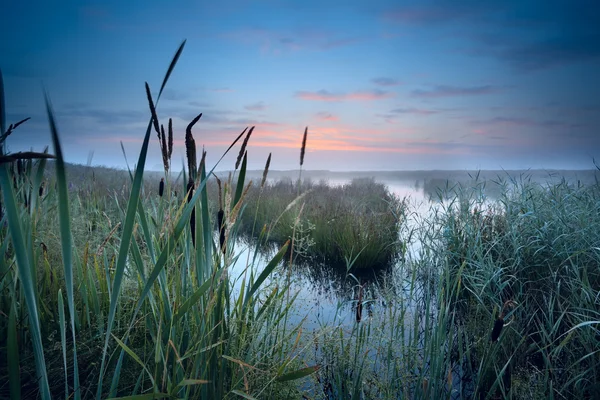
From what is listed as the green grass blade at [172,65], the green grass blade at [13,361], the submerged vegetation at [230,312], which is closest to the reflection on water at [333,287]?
the submerged vegetation at [230,312]

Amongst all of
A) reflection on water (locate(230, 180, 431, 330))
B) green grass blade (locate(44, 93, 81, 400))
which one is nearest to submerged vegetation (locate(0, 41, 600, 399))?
green grass blade (locate(44, 93, 81, 400))

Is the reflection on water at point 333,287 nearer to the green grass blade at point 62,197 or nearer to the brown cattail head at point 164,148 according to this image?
the brown cattail head at point 164,148

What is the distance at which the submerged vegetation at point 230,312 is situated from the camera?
1028 millimetres

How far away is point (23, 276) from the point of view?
2.23ft

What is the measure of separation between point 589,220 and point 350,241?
3260mm

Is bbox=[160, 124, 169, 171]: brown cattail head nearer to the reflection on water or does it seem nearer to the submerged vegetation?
the submerged vegetation

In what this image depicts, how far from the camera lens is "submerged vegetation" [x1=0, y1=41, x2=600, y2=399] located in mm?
1028

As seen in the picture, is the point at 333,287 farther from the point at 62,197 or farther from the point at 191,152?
the point at 62,197

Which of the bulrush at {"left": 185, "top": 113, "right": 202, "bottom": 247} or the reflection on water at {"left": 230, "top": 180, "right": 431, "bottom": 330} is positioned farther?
the reflection on water at {"left": 230, "top": 180, "right": 431, "bottom": 330}

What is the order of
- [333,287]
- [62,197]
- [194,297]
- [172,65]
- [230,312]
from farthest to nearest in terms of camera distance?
1. [333,287]
2. [230,312]
3. [194,297]
4. [172,65]
5. [62,197]

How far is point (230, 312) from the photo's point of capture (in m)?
1.93

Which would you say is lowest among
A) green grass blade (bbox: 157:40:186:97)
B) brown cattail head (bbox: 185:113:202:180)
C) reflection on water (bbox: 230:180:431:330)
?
reflection on water (bbox: 230:180:431:330)

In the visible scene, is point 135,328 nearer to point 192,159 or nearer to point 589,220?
point 192,159

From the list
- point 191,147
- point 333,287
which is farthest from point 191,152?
point 333,287
